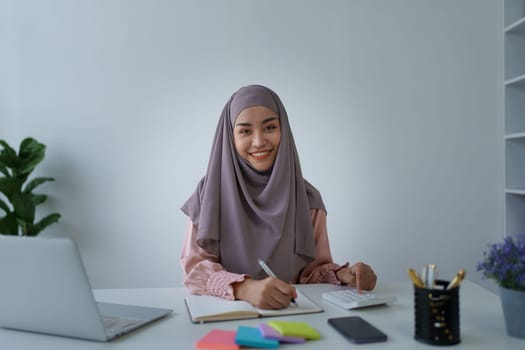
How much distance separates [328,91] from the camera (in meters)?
2.81

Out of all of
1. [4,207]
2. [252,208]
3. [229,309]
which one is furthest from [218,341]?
[4,207]

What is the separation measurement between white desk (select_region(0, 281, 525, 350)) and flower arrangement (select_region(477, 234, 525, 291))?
0.11 m

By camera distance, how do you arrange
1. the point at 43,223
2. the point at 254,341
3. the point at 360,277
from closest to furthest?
the point at 254,341, the point at 360,277, the point at 43,223

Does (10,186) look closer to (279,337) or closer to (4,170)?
(4,170)

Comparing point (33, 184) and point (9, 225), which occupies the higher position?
point (33, 184)

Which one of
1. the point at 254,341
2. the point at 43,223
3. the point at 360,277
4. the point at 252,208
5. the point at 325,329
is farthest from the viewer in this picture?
the point at 43,223

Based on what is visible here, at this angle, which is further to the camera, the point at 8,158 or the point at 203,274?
the point at 8,158

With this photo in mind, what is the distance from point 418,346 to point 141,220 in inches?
85.8

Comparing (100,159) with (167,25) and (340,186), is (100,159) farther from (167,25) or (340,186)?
(340,186)

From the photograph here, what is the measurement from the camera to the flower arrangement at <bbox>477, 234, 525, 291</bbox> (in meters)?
0.84

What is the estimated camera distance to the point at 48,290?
846 millimetres

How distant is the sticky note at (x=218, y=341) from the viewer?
811 millimetres

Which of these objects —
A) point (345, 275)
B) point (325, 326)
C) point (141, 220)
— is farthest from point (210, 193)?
point (141, 220)

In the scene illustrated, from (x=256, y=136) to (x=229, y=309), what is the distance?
640 mm
